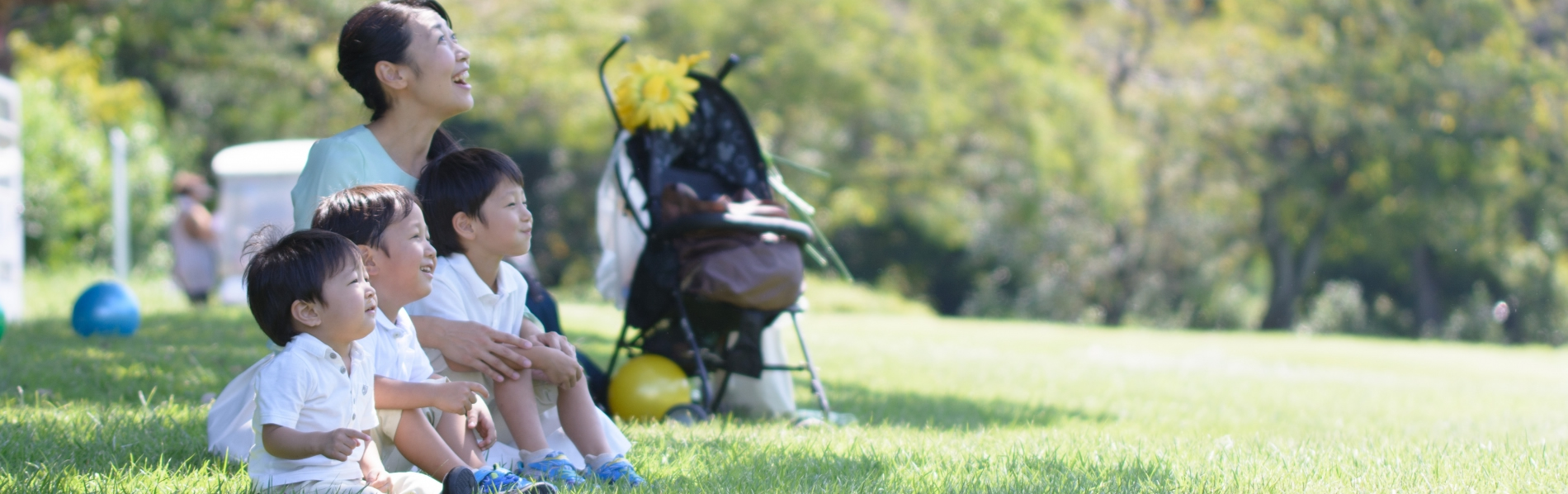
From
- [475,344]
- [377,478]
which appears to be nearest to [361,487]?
[377,478]

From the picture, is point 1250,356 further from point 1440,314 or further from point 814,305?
point 1440,314

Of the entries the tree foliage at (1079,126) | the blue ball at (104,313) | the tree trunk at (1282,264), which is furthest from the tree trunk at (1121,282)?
the blue ball at (104,313)

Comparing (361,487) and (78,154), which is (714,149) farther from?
(78,154)

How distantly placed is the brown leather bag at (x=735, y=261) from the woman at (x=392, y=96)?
48.6 inches

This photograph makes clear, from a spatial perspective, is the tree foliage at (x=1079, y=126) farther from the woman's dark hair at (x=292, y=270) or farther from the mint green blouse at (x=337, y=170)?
the woman's dark hair at (x=292, y=270)

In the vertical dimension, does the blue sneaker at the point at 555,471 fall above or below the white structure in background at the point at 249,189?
above

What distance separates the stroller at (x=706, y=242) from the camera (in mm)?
4508

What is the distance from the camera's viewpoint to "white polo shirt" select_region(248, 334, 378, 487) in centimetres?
239

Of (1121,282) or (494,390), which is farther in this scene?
(1121,282)

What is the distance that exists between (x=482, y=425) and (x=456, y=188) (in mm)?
635

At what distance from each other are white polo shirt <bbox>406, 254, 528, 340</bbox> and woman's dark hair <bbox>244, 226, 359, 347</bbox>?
573 millimetres

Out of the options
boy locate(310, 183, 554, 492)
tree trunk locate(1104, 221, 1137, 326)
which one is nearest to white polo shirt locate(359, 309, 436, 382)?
boy locate(310, 183, 554, 492)

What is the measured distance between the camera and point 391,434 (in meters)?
2.72

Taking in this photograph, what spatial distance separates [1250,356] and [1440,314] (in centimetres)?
1234
